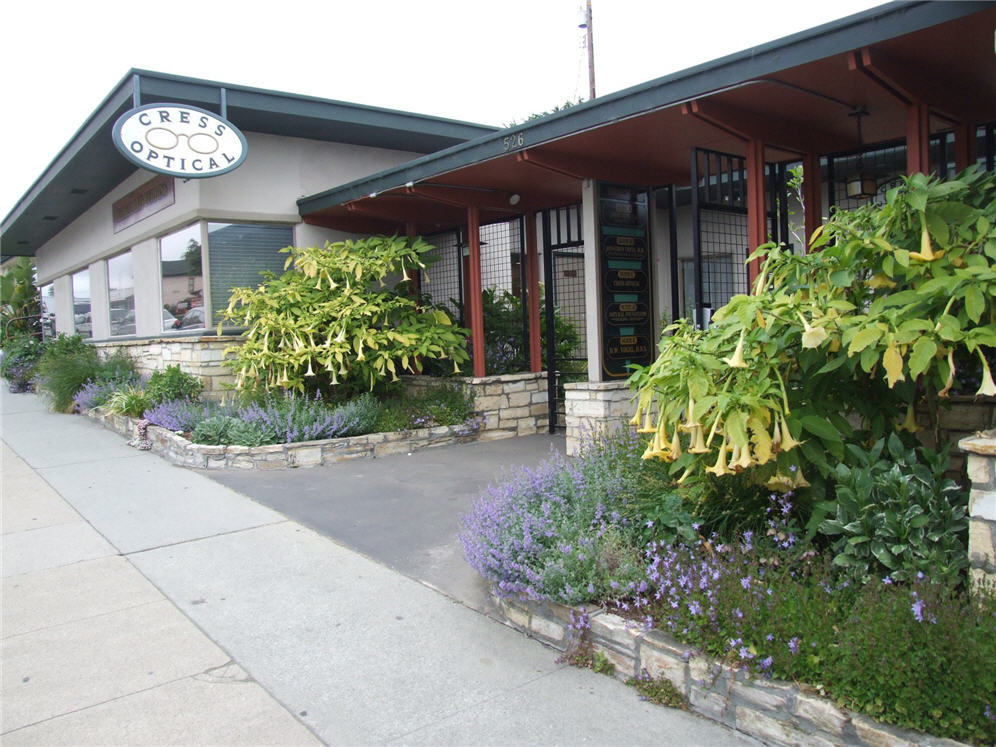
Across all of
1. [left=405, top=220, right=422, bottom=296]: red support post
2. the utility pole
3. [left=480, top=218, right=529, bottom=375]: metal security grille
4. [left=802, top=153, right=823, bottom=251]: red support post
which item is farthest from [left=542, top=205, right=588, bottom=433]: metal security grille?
the utility pole

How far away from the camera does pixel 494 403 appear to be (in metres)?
9.52

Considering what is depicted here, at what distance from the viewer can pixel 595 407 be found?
25.0 feet

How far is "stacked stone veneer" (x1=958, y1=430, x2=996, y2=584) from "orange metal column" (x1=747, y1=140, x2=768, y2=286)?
3.32 meters

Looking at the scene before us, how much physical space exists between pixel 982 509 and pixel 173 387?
9817 mm

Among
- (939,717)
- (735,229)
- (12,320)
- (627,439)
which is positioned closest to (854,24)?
(627,439)

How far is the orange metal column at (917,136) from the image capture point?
529 cm

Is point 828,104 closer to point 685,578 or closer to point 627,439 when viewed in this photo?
point 627,439

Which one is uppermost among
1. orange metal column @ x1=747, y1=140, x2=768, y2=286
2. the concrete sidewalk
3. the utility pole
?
the utility pole

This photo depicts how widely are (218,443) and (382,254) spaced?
301 cm

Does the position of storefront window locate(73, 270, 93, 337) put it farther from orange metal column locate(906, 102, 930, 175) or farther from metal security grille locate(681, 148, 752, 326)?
orange metal column locate(906, 102, 930, 175)

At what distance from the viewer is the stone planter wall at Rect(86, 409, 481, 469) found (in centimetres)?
800

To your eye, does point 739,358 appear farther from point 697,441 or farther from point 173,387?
point 173,387

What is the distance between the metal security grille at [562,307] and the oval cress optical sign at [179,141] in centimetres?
415

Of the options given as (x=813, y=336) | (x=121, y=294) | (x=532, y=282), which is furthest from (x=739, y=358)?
(x=121, y=294)
